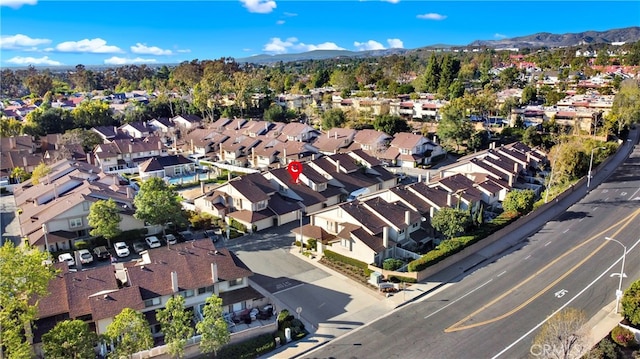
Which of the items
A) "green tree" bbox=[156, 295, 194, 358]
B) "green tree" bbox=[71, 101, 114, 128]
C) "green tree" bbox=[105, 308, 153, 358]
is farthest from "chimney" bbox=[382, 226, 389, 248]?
"green tree" bbox=[71, 101, 114, 128]

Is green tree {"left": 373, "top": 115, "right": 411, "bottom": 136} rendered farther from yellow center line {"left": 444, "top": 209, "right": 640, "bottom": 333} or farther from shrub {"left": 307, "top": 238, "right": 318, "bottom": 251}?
shrub {"left": 307, "top": 238, "right": 318, "bottom": 251}

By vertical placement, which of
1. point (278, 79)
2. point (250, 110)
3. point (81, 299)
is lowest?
point (81, 299)

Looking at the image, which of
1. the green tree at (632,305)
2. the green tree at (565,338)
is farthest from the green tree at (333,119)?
the green tree at (565,338)

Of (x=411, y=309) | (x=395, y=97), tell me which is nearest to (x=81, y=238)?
(x=411, y=309)

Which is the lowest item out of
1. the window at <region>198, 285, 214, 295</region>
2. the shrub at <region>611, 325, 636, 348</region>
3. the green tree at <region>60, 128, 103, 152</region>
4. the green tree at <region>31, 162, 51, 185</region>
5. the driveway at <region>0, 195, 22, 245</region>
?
the shrub at <region>611, 325, 636, 348</region>

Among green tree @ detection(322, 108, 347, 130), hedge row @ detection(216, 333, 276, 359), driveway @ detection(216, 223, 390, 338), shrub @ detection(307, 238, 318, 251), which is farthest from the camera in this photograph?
green tree @ detection(322, 108, 347, 130)

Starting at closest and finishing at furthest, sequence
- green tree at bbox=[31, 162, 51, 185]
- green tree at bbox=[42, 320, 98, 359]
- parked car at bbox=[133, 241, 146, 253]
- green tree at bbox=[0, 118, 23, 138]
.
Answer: green tree at bbox=[42, 320, 98, 359], parked car at bbox=[133, 241, 146, 253], green tree at bbox=[31, 162, 51, 185], green tree at bbox=[0, 118, 23, 138]

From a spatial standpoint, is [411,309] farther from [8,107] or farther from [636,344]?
[8,107]
